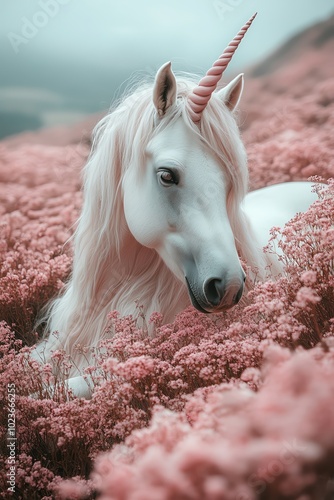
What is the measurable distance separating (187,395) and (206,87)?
1.30m

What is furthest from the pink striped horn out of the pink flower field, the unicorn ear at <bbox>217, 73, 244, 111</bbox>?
the pink flower field

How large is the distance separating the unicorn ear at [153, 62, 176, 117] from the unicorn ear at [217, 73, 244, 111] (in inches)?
12.8

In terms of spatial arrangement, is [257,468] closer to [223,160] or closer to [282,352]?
[282,352]

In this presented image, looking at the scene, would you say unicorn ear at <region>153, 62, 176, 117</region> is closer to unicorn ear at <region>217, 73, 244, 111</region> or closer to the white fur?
the white fur

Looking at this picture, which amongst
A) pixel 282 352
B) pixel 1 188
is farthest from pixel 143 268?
pixel 1 188

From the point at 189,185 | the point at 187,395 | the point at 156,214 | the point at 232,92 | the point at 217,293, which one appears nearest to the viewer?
the point at 187,395

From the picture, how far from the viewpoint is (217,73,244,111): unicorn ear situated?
93.0 inches

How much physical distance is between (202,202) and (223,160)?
254 millimetres

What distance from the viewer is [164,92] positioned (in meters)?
2.15

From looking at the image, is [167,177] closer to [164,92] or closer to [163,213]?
[163,213]

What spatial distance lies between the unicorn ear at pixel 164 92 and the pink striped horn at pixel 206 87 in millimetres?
85

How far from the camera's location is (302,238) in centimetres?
187

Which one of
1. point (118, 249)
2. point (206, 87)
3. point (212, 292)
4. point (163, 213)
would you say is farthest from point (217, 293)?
point (206, 87)

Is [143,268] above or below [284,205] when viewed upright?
below
